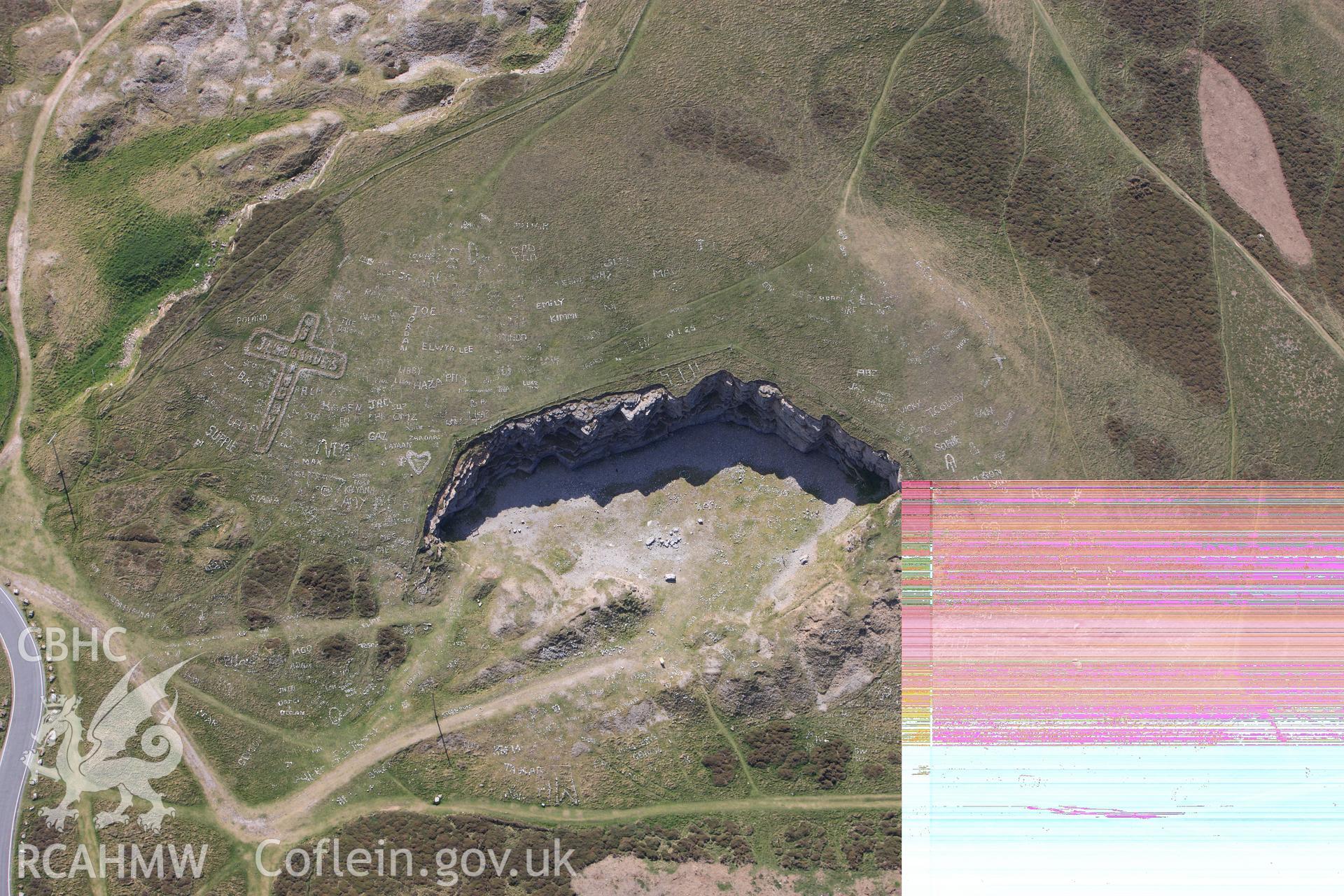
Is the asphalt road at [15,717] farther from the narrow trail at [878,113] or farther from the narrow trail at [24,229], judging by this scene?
the narrow trail at [878,113]

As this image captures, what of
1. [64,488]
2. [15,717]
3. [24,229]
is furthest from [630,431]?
[24,229]

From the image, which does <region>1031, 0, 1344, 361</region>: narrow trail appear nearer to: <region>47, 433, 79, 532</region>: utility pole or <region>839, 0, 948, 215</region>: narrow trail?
<region>839, 0, 948, 215</region>: narrow trail

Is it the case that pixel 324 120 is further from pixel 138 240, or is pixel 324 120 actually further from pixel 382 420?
pixel 382 420

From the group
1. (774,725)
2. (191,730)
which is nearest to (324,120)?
(191,730)

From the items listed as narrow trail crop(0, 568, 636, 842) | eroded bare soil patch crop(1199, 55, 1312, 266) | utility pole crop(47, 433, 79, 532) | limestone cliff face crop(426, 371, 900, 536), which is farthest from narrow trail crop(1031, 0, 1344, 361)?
utility pole crop(47, 433, 79, 532)

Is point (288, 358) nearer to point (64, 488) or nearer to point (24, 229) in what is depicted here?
point (64, 488)
